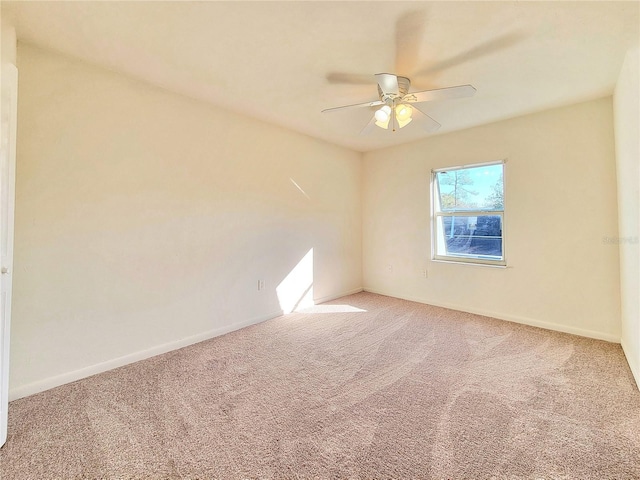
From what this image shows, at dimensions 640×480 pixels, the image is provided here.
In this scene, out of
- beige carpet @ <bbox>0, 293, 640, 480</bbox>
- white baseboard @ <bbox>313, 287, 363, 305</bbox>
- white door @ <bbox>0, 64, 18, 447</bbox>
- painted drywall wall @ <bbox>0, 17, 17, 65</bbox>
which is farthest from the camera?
white baseboard @ <bbox>313, 287, 363, 305</bbox>

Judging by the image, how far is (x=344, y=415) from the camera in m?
1.77

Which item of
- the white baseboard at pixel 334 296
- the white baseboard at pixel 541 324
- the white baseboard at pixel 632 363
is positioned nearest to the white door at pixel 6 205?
the white baseboard at pixel 334 296

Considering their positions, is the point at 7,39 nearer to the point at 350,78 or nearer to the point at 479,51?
the point at 350,78

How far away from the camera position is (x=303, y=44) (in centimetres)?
196

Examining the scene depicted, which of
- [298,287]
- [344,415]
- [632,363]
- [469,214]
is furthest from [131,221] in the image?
[632,363]

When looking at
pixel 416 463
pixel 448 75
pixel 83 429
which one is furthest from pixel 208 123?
pixel 416 463

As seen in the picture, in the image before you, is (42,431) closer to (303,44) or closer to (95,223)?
(95,223)

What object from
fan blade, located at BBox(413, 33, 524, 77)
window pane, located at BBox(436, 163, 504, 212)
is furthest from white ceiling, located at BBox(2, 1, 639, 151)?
window pane, located at BBox(436, 163, 504, 212)

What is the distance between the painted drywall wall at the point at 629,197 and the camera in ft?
6.68

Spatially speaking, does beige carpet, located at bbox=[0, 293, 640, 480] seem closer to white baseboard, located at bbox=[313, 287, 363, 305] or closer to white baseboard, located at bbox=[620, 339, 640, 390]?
white baseboard, located at bbox=[620, 339, 640, 390]

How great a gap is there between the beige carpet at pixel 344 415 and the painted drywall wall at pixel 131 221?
0.30 m

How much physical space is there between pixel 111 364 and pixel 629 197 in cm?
447

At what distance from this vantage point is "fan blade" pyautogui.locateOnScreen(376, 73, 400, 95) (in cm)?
198

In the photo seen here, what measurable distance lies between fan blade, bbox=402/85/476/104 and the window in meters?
1.87
